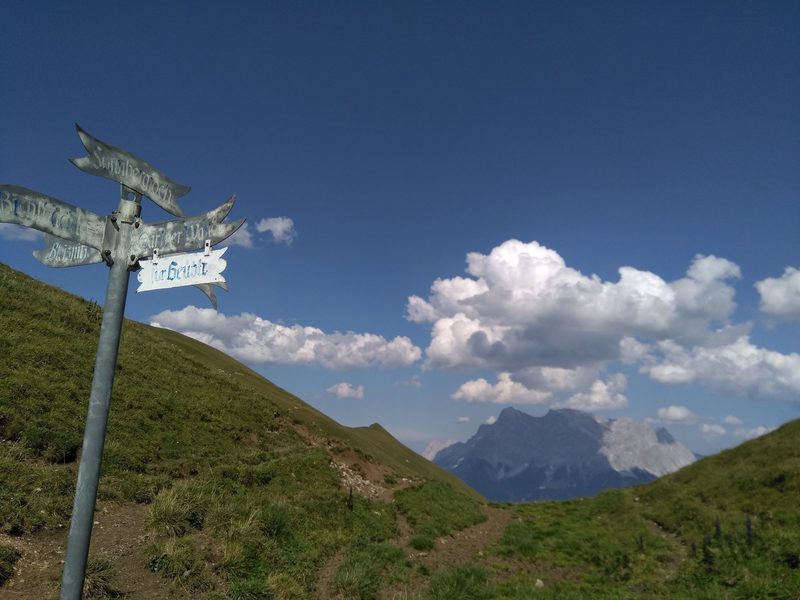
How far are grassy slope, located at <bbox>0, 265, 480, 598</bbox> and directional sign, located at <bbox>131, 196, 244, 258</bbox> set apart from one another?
876 cm

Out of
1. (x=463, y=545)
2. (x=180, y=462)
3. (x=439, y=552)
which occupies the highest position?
(x=180, y=462)

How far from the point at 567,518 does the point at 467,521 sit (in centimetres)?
706

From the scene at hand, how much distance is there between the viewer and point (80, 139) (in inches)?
179

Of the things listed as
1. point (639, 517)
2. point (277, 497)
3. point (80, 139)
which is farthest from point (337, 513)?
point (639, 517)

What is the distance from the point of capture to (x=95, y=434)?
3918 mm

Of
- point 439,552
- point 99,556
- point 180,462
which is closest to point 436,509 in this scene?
point 439,552

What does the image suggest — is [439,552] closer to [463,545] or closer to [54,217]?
[463,545]

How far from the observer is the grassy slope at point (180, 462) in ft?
36.9

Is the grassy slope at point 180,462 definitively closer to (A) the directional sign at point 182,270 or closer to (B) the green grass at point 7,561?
(B) the green grass at point 7,561

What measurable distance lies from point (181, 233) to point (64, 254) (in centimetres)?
137

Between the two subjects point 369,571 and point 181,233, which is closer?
point 181,233

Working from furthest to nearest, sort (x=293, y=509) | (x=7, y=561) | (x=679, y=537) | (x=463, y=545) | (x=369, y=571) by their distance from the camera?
(x=679, y=537) → (x=463, y=545) → (x=293, y=509) → (x=369, y=571) → (x=7, y=561)

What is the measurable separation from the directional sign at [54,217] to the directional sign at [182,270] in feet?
1.73

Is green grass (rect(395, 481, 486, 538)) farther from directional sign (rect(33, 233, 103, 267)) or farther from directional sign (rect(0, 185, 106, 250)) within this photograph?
directional sign (rect(0, 185, 106, 250))
